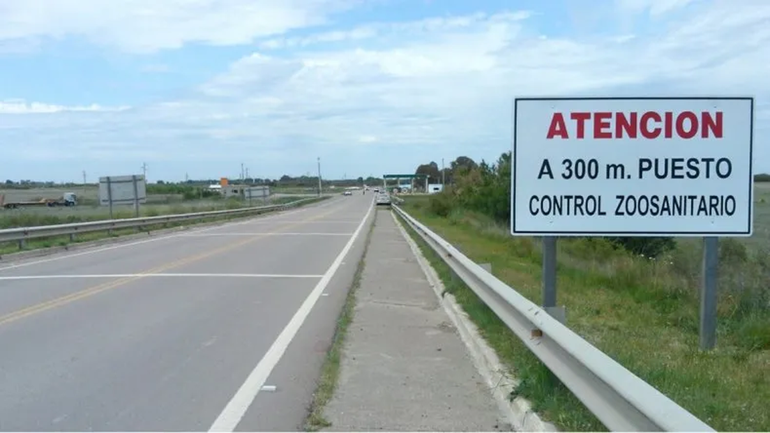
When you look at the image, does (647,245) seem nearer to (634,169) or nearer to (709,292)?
(709,292)

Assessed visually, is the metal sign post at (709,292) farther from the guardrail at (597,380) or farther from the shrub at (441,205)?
the shrub at (441,205)

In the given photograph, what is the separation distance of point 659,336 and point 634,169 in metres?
2.31

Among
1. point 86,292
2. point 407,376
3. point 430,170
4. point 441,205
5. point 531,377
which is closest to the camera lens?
point 531,377

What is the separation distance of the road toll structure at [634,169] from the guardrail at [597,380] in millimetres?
1139

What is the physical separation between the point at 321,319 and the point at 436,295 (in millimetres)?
3157

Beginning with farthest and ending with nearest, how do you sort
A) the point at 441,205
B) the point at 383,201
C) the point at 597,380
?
1. the point at 383,201
2. the point at 441,205
3. the point at 597,380

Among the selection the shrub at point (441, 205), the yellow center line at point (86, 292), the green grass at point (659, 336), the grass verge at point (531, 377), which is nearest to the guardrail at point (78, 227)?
the yellow center line at point (86, 292)

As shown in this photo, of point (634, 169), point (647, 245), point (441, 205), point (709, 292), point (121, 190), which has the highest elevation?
point (634, 169)

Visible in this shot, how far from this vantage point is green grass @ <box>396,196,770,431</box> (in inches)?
215

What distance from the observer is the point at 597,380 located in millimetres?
4570

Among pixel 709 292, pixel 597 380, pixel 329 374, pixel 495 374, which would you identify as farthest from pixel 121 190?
pixel 597 380

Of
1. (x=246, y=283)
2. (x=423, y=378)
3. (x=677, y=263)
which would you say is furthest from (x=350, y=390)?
(x=677, y=263)

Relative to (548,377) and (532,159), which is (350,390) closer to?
(548,377)

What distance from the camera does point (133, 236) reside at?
2972 centimetres
